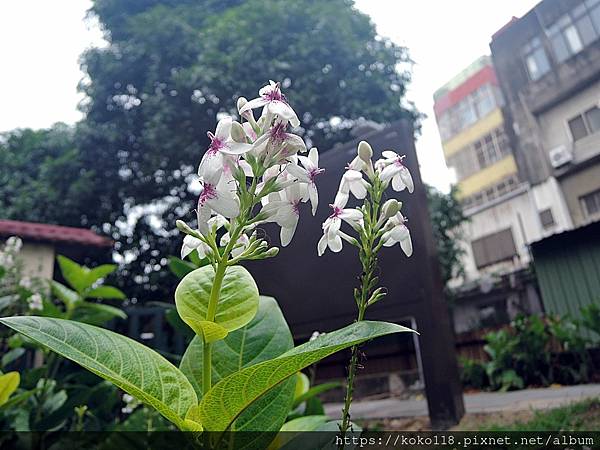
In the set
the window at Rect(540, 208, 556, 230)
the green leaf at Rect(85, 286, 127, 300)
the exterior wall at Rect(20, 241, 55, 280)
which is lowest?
the green leaf at Rect(85, 286, 127, 300)

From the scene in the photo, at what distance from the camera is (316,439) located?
54 cm

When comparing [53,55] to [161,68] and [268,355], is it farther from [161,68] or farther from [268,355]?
[268,355]

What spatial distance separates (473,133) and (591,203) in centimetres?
101

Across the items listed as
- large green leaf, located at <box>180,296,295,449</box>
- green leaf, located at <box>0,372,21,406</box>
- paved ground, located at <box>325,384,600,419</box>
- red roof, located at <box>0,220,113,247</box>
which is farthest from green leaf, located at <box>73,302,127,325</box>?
red roof, located at <box>0,220,113,247</box>

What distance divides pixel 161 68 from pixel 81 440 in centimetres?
471

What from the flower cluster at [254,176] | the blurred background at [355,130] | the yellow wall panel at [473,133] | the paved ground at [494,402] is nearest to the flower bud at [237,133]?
the flower cluster at [254,176]

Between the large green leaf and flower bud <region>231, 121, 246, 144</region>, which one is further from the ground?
flower bud <region>231, 121, 246, 144</region>

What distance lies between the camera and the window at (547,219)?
1904 mm

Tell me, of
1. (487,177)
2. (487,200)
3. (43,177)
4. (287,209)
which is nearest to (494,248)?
(487,200)

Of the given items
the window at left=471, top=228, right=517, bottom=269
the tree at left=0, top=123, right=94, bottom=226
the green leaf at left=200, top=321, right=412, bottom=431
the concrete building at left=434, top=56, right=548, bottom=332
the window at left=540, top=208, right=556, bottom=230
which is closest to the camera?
the green leaf at left=200, top=321, right=412, bottom=431

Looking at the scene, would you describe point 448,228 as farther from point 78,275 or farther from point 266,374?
point 266,374

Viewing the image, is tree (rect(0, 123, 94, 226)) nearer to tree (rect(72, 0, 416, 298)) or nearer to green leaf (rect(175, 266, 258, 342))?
tree (rect(72, 0, 416, 298))

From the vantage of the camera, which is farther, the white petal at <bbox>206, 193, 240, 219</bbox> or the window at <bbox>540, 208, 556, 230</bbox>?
the window at <bbox>540, 208, 556, 230</bbox>

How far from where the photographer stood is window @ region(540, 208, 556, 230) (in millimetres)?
1904
